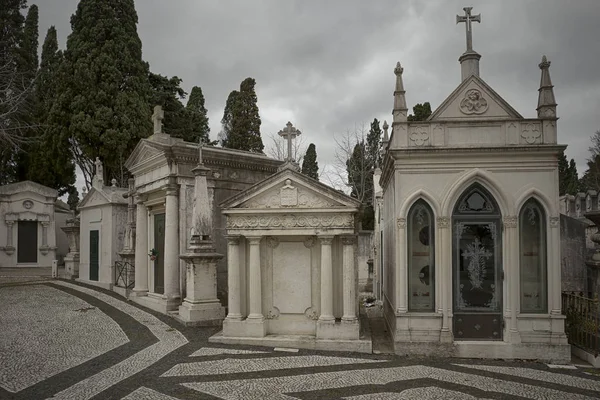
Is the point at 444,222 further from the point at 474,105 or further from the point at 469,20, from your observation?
the point at 469,20

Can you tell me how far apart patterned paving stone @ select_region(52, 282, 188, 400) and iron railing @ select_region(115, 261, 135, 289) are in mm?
2736

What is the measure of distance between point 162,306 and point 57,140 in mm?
17803

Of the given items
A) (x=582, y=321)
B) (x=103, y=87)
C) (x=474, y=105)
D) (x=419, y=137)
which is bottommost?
(x=582, y=321)

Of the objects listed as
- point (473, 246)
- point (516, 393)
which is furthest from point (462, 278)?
point (516, 393)

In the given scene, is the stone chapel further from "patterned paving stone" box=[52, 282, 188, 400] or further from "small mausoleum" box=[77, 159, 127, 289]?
"small mausoleum" box=[77, 159, 127, 289]

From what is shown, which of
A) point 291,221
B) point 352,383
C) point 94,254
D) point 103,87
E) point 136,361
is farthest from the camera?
point 103,87

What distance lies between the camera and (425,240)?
28.9 ft

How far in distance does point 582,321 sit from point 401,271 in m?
3.51

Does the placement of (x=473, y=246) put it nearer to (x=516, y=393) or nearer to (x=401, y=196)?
(x=401, y=196)

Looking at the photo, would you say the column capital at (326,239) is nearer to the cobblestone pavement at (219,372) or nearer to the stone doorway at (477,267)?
the cobblestone pavement at (219,372)

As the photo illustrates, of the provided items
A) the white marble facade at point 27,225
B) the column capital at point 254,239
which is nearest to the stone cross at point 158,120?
the column capital at point 254,239

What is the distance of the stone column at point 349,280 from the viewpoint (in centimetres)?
895

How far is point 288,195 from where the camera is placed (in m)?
9.24

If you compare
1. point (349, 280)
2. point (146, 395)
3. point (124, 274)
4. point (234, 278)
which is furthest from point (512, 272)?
point (124, 274)
